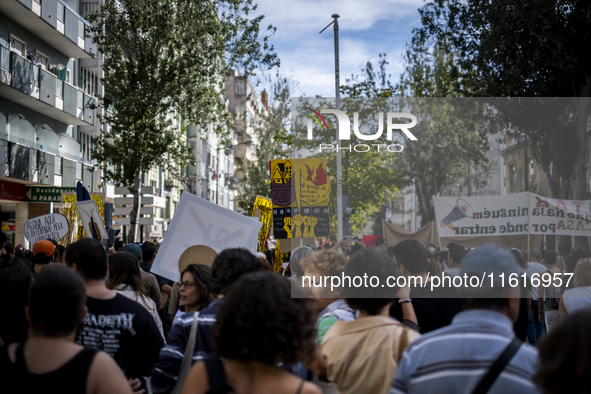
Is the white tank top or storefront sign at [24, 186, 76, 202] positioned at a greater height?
storefront sign at [24, 186, 76, 202]

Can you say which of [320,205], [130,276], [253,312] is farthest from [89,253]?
[320,205]

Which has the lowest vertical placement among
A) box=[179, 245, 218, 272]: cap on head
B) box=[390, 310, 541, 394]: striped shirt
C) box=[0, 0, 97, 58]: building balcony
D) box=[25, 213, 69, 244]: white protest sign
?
box=[390, 310, 541, 394]: striped shirt

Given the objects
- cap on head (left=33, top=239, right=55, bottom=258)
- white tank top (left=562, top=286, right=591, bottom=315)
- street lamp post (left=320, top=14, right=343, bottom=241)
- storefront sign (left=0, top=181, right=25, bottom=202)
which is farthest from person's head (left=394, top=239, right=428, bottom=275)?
storefront sign (left=0, top=181, right=25, bottom=202)

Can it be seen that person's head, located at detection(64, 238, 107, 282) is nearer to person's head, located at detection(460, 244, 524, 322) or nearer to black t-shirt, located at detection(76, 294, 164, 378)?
black t-shirt, located at detection(76, 294, 164, 378)

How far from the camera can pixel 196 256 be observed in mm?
5387

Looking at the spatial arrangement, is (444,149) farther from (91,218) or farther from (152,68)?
(152,68)

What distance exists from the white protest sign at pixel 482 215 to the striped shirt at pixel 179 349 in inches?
292

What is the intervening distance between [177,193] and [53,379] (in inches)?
1951

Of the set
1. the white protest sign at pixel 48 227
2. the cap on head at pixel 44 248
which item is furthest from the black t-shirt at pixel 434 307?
the white protest sign at pixel 48 227

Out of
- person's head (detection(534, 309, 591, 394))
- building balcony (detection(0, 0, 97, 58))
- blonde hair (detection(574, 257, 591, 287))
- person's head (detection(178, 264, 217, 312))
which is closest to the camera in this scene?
person's head (detection(534, 309, 591, 394))

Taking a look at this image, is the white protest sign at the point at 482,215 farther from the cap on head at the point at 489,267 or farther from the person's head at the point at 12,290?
the person's head at the point at 12,290

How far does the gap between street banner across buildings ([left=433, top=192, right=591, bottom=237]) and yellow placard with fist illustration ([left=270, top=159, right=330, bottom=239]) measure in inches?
84.3

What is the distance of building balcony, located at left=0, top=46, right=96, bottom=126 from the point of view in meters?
21.9

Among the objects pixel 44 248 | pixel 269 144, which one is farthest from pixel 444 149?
pixel 269 144
